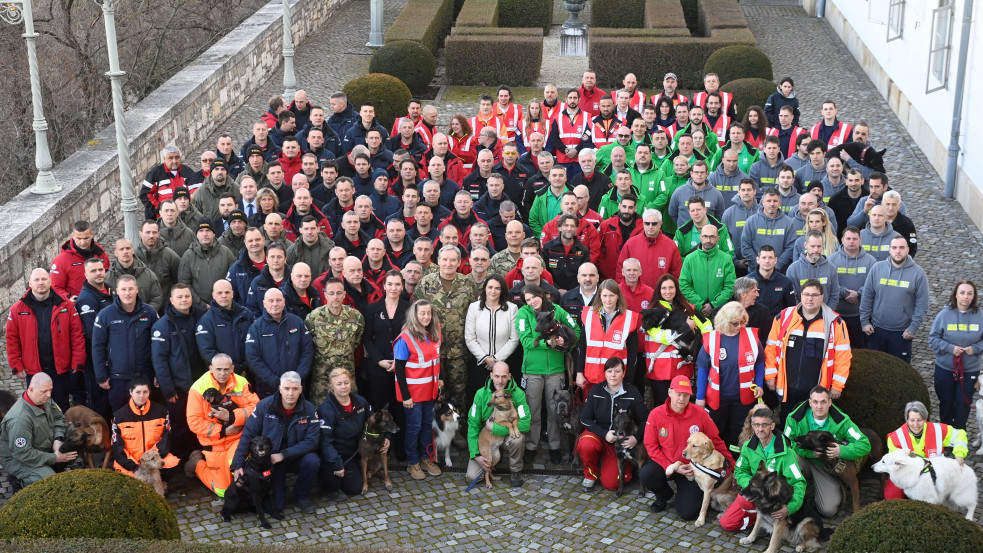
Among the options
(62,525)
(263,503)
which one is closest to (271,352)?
(263,503)

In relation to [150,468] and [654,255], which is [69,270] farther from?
[654,255]

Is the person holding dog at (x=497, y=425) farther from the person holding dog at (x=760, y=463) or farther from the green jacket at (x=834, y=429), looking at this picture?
the green jacket at (x=834, y=429)

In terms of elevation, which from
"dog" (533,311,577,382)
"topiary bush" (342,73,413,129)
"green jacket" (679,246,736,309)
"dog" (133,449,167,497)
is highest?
"topiary bush" (342,73,413,129)

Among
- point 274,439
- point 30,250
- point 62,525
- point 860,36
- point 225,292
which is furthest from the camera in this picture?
point 860,36

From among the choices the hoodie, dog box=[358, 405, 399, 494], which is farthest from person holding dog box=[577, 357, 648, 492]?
the hoodie

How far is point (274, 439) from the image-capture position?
31.0 feet

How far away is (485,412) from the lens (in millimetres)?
10141

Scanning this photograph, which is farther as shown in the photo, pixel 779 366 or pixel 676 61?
pixel 676 61

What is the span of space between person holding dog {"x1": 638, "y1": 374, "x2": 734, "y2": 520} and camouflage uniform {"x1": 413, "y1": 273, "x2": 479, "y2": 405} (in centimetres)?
186

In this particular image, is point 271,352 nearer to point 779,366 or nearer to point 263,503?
point 263,503

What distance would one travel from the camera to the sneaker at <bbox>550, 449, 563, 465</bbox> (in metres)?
10.5

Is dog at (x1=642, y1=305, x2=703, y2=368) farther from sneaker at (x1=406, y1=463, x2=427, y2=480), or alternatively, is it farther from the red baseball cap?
sneaker at (x1=406, y1=463, x2=427, y2=480)

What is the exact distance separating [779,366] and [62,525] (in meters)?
5.75

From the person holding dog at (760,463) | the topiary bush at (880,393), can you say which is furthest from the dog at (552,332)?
the topiary bush at (880,393)
